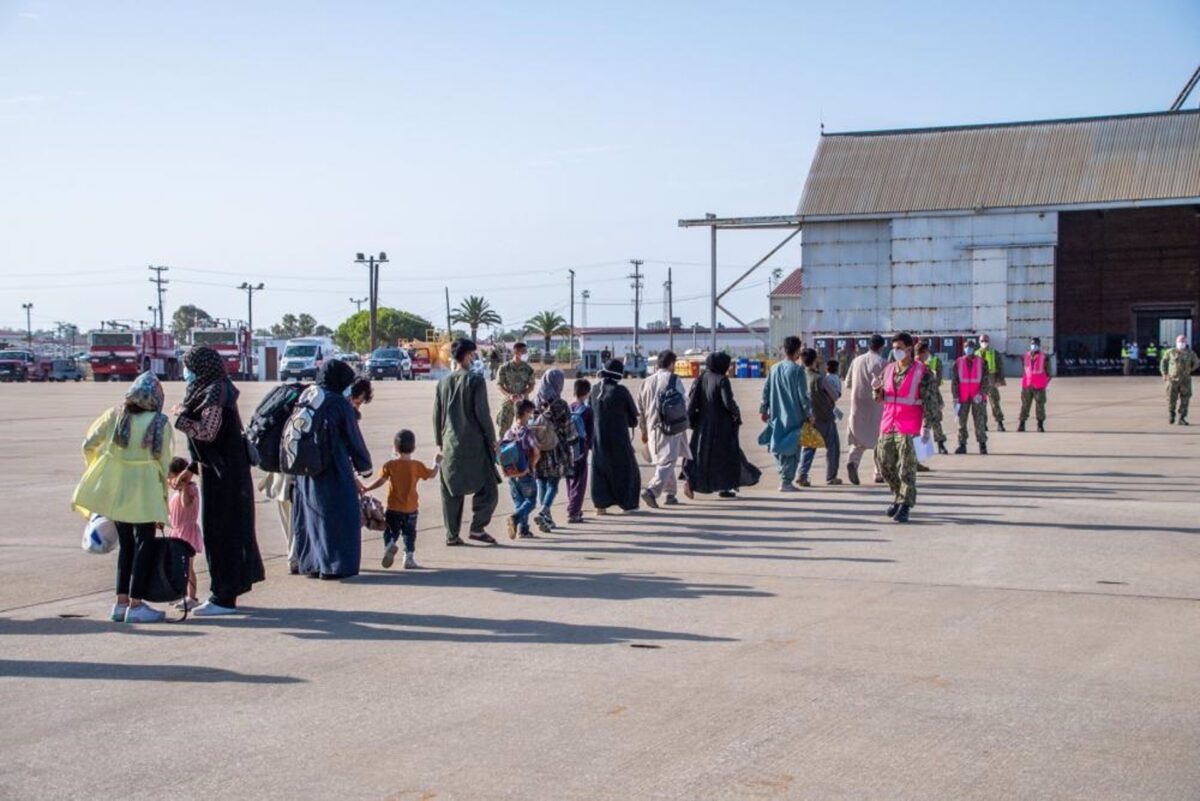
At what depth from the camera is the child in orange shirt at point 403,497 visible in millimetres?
10680

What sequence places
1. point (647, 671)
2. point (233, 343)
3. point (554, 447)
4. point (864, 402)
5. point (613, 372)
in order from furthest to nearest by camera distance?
point (233, 343)
point (864, 402)
point (613, 372)
point (554, 447)
point (647, 671)

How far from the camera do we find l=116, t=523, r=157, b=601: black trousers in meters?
8.54

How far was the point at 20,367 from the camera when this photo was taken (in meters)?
71.8

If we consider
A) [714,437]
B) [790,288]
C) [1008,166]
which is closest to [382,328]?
[790,288]

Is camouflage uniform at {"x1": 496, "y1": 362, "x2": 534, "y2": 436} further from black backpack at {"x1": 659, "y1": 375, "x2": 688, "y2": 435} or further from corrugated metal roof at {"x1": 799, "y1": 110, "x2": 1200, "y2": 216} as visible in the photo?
corrugated metal roof at {"x1": 799, "y1": 110, "x2": 1200, "y2": 216}

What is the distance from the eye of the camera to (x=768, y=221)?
58.5 meters

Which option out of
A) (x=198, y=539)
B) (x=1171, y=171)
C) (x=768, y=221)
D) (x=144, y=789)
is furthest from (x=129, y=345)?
(x=144, y=789)

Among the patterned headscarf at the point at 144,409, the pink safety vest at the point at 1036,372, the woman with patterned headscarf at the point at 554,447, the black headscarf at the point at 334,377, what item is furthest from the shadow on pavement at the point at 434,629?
the pink safety vest at the point at 1036,372

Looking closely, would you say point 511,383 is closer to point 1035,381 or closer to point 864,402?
point 864,402

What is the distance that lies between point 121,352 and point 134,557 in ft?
203

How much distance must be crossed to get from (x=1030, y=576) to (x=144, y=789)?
21.8 feet

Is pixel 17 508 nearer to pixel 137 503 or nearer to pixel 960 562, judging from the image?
pixel 137 503

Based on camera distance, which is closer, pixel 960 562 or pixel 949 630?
pixel 949 630

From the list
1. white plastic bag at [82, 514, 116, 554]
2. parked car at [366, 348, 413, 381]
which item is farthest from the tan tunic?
parked car at [366, 348, 413, 381]
